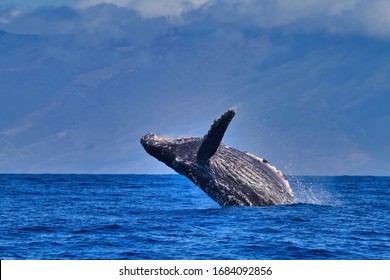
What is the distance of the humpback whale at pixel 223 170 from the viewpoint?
1733 centimetres

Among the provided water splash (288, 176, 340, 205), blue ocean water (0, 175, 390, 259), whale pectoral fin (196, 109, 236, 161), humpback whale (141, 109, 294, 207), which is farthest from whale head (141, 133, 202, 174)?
water splash (288, 176, 340, 205)

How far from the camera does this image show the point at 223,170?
1747 cm

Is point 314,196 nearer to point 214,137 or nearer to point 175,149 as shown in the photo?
point 175,149

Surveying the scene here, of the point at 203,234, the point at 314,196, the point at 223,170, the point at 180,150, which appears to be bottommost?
the point at 203,234

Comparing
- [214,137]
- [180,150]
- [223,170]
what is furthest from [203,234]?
[180,150]

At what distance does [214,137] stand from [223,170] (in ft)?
4.56

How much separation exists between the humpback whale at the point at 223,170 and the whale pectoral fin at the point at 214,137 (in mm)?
23

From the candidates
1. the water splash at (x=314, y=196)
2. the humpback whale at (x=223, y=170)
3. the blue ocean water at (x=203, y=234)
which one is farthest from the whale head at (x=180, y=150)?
the water splash at (x=314, y=196)

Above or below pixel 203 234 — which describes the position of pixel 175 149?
above

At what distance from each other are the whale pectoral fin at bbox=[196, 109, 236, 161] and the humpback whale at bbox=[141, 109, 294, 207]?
0.07 ft

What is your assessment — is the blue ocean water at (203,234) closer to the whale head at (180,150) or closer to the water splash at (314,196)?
the whale head at (180,150)

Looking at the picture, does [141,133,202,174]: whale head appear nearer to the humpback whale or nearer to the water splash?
the humpback whale

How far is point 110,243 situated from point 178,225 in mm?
2327
